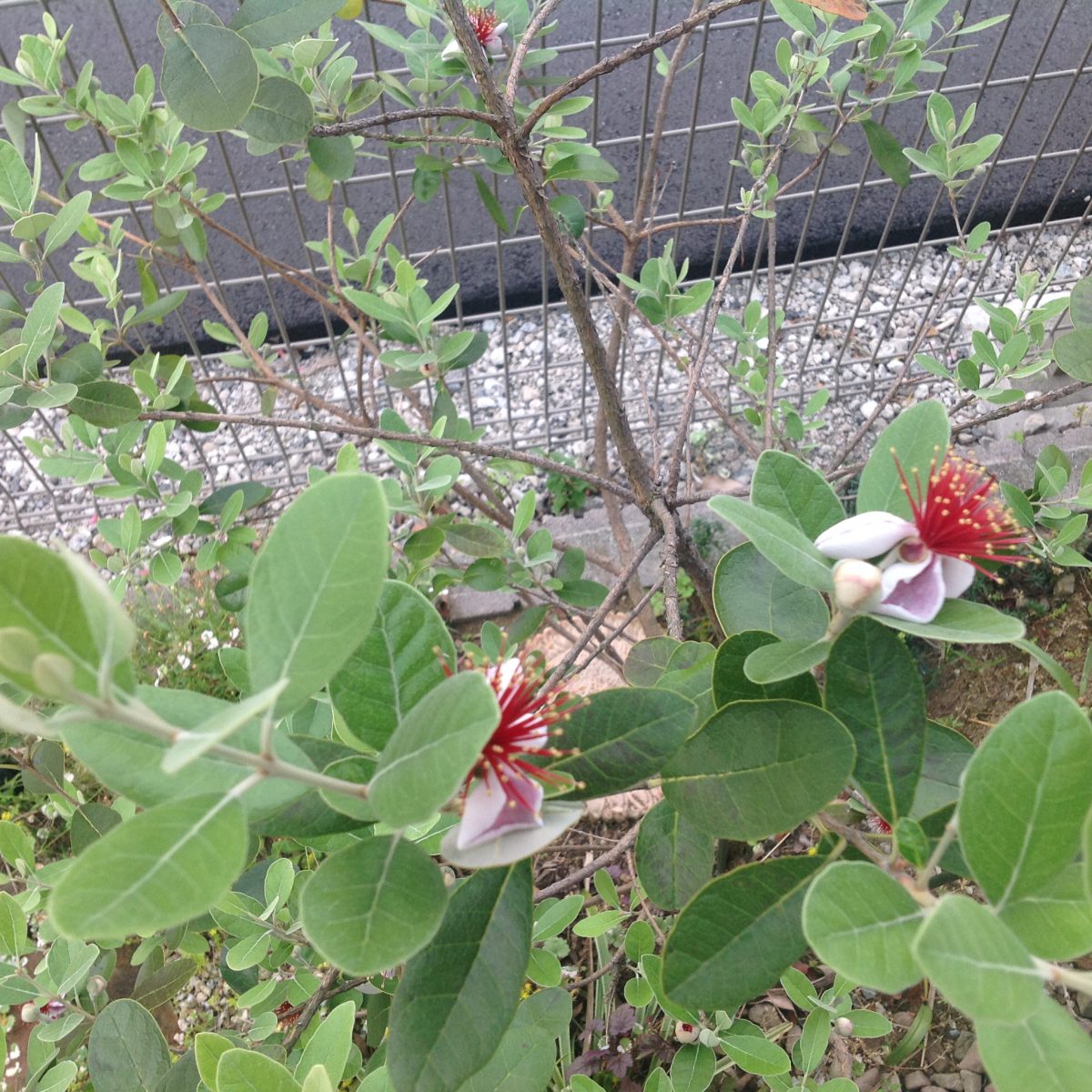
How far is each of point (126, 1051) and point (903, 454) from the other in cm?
73

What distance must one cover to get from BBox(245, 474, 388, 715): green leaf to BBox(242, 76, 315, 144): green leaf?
55 cm

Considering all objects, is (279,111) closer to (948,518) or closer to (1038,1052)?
(948,518)

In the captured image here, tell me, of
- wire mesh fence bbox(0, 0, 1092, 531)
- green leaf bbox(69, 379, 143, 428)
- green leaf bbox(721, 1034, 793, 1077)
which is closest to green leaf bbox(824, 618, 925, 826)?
green leaf bbox(721, 1034, 793, 1077)

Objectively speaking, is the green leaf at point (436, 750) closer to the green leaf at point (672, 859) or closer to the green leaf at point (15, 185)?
the green leaf at point (672, 859)

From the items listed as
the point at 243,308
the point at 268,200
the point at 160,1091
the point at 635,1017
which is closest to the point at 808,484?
the point at 160,1091

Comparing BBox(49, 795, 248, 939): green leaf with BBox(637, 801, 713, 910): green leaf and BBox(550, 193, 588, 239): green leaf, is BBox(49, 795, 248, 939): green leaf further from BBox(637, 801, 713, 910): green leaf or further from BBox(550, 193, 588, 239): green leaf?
BBox(550, 193, 588, 239): green leaf

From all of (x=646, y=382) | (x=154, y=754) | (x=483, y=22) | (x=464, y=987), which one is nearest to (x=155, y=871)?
(x=154, y=754)

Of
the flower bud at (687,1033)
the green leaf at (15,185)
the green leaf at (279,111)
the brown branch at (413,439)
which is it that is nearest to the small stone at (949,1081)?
the flower bud at (687,1033)

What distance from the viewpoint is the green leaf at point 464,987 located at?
46 cm

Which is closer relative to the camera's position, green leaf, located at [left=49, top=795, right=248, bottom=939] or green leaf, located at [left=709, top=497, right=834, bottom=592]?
green leaf, located at [left=49, top=795, right=248, bottom=939]

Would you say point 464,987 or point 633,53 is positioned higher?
point 633,53

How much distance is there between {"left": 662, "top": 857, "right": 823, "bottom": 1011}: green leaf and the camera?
0.48 m

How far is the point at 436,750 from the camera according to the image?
383 mm

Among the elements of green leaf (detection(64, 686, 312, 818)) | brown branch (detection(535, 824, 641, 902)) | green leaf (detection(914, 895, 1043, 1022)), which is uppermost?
green leaf (detection(64, 686, 312, 818))
